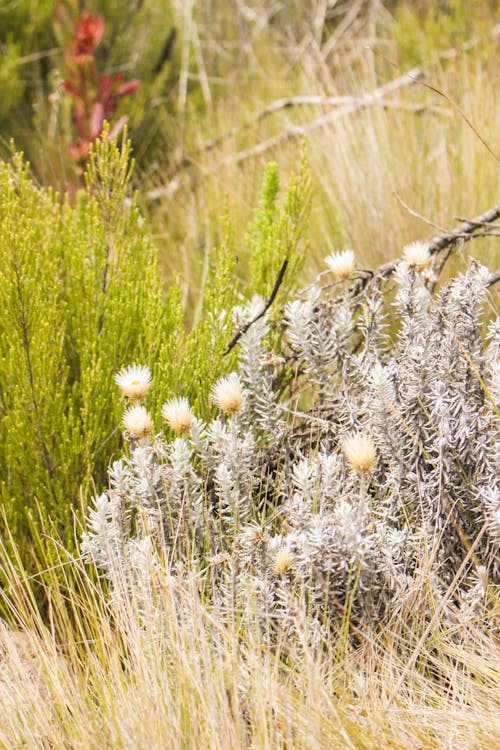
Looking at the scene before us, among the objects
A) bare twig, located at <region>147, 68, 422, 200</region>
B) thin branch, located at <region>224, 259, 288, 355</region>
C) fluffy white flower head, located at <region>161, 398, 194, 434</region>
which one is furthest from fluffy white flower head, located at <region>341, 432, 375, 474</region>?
bare twig, located at <region>147, 68, 422, 200</region>

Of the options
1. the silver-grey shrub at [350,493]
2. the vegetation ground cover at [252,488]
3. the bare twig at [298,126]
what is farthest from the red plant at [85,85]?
the silver-grey shrub at [350,493]

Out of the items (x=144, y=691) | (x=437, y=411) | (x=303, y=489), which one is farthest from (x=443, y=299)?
(x=144, y=691)

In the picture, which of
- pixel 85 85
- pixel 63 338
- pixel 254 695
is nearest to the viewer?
pixel 254 695

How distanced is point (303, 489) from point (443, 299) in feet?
1.71

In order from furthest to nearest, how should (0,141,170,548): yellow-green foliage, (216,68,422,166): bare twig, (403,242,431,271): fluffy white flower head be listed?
(216,68,422,166): bare twig → (0,141,170,548): yellow-green foliage → (403,242,431,271): fluffy white flower head

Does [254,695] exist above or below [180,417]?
below

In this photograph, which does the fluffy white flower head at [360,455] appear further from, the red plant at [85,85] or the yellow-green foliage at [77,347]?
the red plant at [85,85]

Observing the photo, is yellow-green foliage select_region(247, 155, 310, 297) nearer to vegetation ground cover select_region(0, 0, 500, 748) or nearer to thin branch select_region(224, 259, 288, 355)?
vegetation ground cover select_region(0, 0, 500, 748)

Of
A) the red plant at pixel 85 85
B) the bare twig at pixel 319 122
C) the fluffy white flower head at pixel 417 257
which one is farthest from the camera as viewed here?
the bare twig at pixel 319 122

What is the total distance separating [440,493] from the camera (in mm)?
1523

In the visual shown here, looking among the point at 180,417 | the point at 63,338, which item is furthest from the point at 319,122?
the point at 180,417

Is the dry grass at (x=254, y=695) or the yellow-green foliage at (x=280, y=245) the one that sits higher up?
the yellow-green foliage at (x=280, y=245)

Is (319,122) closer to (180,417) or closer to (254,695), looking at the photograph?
(180,417)

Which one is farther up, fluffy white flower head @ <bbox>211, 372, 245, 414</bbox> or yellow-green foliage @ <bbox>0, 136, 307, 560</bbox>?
yellow-green foliage @ <bbox>0, 136, 307, 560</bbox>
